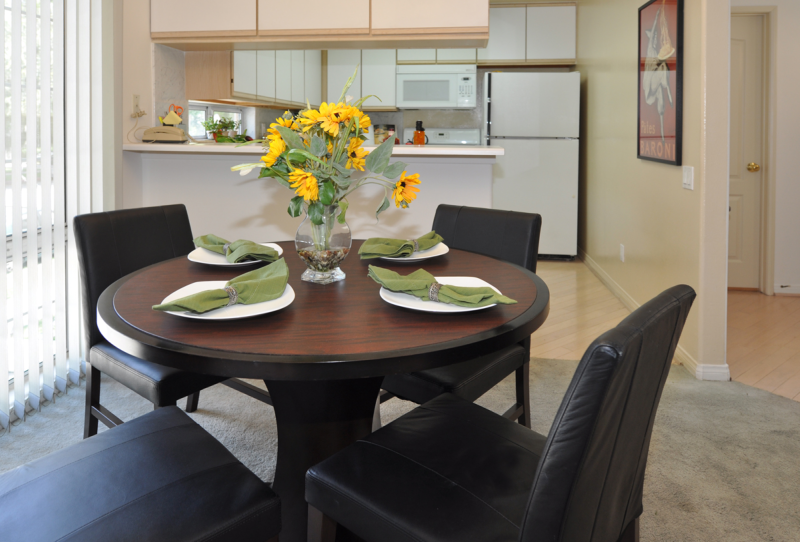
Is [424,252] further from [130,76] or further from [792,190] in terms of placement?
[792,190]

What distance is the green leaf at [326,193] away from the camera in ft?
4.65

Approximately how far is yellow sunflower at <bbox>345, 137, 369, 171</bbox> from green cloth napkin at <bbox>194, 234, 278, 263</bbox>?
382 millimetres

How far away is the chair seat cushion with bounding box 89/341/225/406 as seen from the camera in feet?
5.47

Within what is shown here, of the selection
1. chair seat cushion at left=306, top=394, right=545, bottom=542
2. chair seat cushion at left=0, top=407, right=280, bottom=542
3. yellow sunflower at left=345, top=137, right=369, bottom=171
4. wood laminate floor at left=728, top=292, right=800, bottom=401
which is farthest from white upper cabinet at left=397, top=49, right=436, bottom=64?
chair seat cushion at left=0, top=407, right=280, bottom=542

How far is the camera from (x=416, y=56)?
5.84m

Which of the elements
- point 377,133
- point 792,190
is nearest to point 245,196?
point 377,133

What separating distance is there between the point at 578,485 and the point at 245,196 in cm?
282

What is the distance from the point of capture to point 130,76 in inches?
120

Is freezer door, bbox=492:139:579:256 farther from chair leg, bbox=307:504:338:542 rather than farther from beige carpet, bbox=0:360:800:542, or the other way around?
chair leg, bbox=307:504:338:542

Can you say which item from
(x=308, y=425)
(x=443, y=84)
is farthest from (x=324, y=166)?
(x=443, y=84)

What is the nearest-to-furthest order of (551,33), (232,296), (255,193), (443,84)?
(232,296)
(255,193)
(551,33)
(443,84)

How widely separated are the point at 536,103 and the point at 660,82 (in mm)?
2304

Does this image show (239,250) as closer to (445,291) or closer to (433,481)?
(445,291)

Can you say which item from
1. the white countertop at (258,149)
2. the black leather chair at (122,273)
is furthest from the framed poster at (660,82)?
the black leather chair at (122,273)
